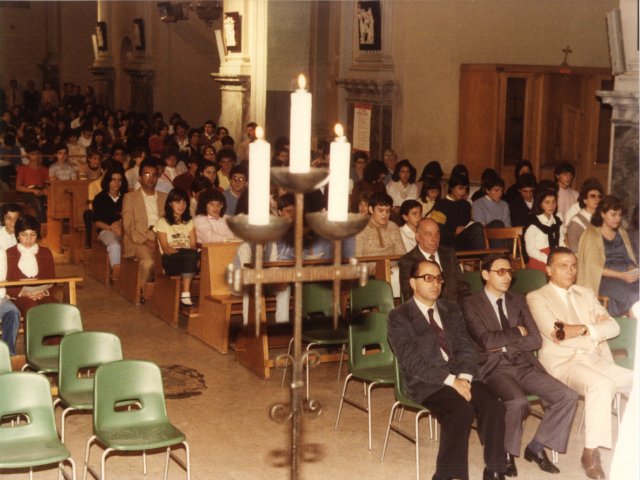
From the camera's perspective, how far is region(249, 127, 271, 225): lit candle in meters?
2.76

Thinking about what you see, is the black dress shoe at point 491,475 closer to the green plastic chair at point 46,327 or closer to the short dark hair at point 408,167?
the green plastic chair at point 46,327

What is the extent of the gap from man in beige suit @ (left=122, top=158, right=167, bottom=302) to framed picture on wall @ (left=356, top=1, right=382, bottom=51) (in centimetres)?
439

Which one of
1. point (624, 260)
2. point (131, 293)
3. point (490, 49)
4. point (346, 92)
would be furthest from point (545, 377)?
point (346, 92)

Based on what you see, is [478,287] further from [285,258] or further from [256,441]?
[256,441]

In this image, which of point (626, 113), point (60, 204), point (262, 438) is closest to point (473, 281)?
point (262, 438)

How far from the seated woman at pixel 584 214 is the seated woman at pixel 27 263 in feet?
13.3

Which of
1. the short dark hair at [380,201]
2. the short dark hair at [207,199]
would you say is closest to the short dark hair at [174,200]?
the short dark hair at [207,199]

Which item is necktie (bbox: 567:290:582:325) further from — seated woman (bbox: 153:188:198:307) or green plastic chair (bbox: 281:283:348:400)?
seated woman (bbox: 153:188:198:307)

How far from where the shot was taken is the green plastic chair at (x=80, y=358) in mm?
5961

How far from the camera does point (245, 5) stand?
15.6 meters

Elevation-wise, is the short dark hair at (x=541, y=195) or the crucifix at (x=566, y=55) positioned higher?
the crucifix at (x=566, y=55)

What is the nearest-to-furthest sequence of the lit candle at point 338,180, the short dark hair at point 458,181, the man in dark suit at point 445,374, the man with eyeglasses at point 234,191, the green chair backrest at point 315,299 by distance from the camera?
the lit candle at point 338,180, the man in dark suit at point 445,374, the green chair backrest at point 315,299, the short dark hair at point 458,181, the man with eyeglasses at point 234,191

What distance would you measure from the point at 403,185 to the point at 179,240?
119 inches

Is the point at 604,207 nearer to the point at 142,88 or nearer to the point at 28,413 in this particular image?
the point at 28,413
